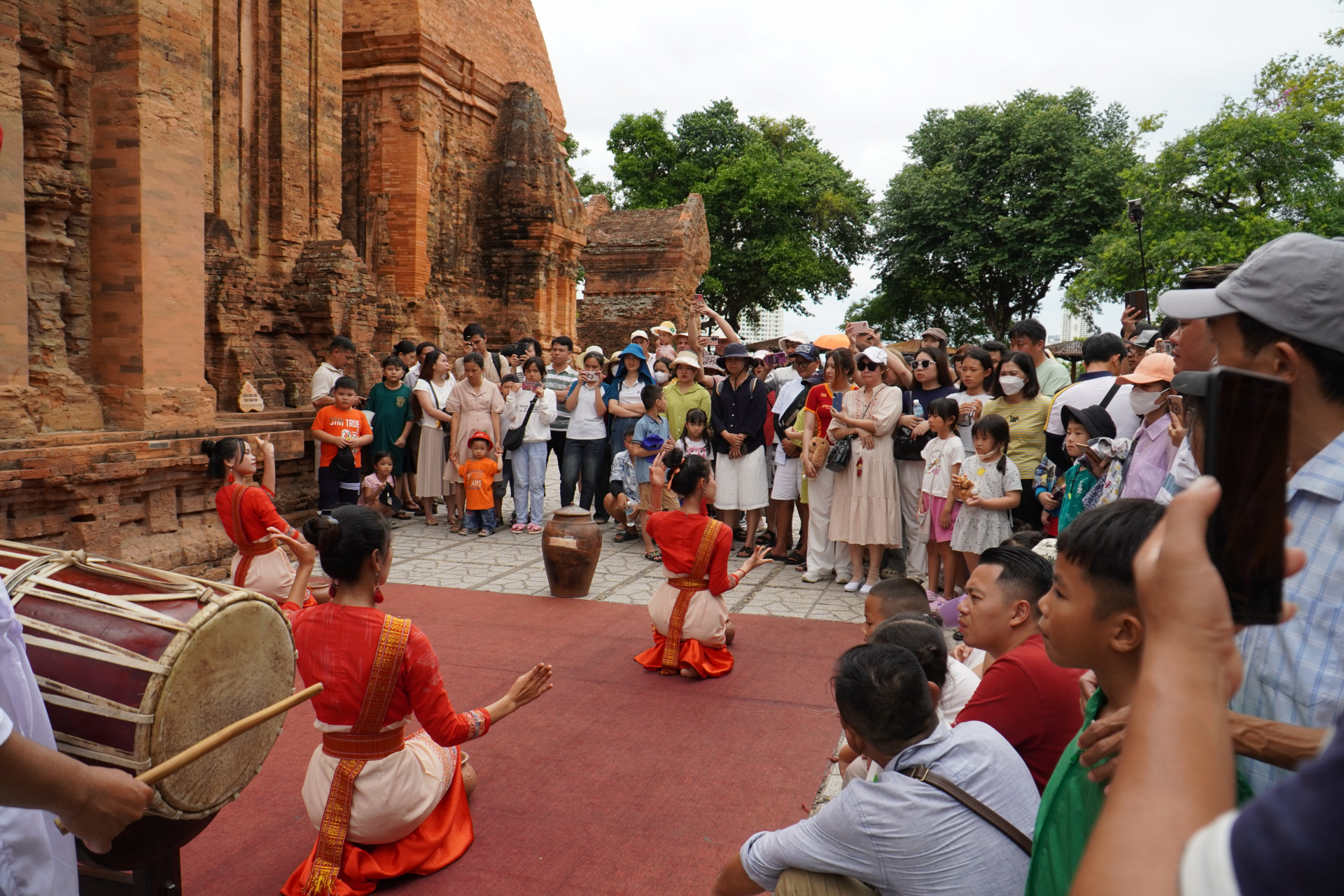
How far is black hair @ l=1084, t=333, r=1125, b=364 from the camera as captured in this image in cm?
616

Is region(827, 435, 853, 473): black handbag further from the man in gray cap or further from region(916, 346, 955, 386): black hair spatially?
the man in gray cap

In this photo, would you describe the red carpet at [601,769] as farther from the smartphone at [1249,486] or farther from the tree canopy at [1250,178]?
the tree canopy at [1250,178]

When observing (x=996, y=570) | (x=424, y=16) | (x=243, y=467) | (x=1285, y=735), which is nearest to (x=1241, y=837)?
(x=1285, y=735)

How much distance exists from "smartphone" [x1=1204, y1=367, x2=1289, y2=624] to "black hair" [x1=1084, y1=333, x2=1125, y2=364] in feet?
18.7

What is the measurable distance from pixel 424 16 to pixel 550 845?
14.0 metres

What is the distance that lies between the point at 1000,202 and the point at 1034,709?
31.3 metres

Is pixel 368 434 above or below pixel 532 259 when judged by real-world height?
below

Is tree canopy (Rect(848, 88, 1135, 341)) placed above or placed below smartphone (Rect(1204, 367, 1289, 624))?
above

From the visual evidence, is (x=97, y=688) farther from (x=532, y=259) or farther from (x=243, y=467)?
(x=532, y=259)

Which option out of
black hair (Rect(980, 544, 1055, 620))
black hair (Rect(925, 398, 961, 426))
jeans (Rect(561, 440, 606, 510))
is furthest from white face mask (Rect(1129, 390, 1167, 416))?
jeans (Rect(561, 440, 606, 510))

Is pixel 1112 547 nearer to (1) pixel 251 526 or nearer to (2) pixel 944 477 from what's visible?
(2) pixel 944 477

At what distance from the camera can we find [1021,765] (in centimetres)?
223

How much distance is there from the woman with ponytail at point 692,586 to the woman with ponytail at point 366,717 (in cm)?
214

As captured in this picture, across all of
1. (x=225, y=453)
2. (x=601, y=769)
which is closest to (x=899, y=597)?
(x=601, y=769)
